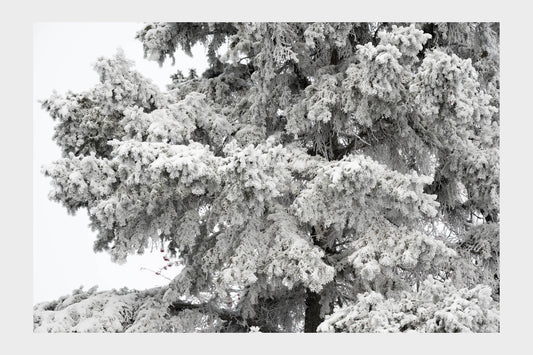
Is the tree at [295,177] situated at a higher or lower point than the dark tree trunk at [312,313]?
higher

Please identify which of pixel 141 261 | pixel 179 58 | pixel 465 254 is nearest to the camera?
pixel 465 254

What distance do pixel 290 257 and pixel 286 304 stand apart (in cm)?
237

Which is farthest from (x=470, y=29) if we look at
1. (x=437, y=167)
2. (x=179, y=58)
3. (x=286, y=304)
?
(x=286, y=304)

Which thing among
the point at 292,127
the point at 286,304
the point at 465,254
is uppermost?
the point at 292,127

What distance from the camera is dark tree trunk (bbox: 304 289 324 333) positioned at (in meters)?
8.12

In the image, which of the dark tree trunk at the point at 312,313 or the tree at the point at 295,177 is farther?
the dark tree trunk at the point at 312,313

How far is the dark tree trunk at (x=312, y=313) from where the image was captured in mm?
8117

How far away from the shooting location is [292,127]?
7.56 metres

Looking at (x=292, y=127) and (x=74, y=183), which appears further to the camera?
Result: (x=292, y=127)

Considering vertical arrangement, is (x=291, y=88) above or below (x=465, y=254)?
above

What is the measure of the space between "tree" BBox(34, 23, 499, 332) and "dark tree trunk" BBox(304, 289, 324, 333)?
17 millimetres

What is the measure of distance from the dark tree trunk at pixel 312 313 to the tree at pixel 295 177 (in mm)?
17

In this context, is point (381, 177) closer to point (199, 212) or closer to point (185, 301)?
point (199, 212)

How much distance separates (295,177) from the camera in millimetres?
7465
